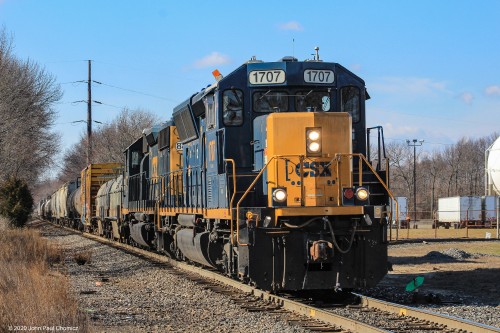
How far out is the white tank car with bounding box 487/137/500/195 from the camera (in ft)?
125

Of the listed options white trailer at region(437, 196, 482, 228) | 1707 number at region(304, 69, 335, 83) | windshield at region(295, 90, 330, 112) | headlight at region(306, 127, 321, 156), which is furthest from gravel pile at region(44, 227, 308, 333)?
white trailer at region(437, 196, 482, 228)

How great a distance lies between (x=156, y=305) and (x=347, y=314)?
3415mm

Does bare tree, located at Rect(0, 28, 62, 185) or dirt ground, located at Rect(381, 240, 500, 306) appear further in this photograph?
bare tree, located at Rect(0, 28, 62, 185)

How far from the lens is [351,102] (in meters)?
12.4

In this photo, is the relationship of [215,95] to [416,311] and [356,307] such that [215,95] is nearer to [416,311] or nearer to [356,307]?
[356,307]

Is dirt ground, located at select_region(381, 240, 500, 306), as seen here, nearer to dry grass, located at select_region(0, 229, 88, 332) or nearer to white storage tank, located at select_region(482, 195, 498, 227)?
dry grass, located at select_region(0, 229, 88, 332)

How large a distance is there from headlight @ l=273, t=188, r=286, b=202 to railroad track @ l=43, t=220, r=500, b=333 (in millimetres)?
1632

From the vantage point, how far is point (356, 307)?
10719 millimetres

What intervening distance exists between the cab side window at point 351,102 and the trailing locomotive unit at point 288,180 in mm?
19

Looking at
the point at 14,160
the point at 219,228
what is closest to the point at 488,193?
the point at 14,160

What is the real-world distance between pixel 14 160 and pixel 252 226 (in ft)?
84.1

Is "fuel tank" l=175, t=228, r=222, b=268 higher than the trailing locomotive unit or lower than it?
lower

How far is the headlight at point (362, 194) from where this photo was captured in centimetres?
1121

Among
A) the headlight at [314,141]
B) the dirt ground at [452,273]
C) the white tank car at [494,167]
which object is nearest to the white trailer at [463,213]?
the white tank car at [494,167]
